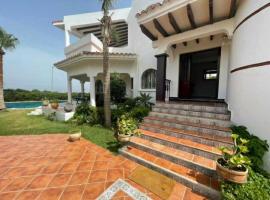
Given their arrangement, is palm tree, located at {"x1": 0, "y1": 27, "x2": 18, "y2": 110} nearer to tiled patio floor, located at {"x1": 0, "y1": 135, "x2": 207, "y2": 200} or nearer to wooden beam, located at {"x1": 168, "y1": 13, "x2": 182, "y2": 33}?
tiled patio floor, located at {"x1": 0, "y1": 135, "x2": 207, "y2": 200}

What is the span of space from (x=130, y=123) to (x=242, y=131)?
3.40 m

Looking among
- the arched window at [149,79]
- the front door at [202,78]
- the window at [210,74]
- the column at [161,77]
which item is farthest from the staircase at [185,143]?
the window at [210,74]

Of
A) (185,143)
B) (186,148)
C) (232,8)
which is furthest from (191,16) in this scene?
(186,148)

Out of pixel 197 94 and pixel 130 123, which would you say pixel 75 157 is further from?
pixel 197 94

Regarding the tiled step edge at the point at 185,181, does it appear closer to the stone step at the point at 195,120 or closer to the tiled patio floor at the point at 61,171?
the tiled patio floor at the point at 61,171

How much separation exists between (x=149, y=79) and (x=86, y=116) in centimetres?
483

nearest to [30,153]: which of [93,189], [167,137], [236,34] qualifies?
[93,189]

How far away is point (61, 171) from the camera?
3.81 metres

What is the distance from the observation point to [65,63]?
34.6ft

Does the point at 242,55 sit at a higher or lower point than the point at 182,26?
lower

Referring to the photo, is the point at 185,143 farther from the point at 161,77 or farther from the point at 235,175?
the point at 161,77

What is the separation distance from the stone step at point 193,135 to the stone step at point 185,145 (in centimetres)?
13

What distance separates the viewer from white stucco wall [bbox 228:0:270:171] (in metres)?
3.50

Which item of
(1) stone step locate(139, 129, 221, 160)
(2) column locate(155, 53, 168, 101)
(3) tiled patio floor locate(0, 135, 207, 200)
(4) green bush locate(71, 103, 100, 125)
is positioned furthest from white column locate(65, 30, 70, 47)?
(1) stone step locate(139, 129, 221, 160)
